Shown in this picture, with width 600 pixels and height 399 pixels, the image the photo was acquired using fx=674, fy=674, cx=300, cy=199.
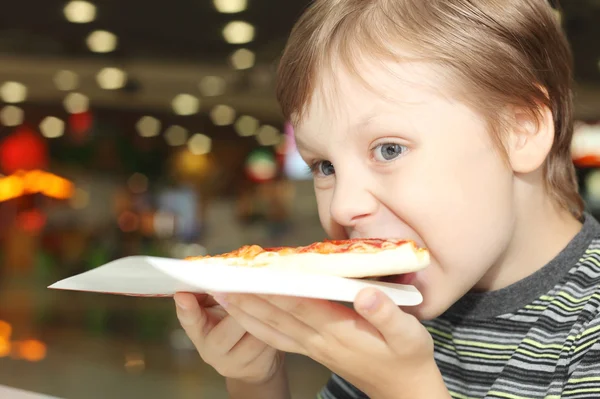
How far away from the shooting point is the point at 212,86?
45.6ft

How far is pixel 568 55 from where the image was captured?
1393 millimetres

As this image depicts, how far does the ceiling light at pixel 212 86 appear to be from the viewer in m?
13.3

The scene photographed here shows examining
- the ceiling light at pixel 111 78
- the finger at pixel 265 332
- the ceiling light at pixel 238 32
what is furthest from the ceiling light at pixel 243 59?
the finger at pixel 265 332

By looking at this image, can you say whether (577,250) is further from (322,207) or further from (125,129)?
(125,129)

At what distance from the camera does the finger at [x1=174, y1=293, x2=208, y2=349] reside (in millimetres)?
1062

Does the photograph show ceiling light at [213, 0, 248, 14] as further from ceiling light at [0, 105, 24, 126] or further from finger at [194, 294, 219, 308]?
ceiling light at [0, 105, 24, 126]

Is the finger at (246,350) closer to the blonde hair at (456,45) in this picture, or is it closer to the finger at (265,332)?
the finger at (265,332)

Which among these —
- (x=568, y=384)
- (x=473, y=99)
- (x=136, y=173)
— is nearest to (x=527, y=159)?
(x=473, y=99)

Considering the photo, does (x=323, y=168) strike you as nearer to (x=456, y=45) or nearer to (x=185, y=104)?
(x=456, y=45)

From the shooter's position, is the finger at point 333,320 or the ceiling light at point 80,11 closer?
the finger at point 333,320

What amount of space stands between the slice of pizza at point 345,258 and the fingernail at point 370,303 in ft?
0.32

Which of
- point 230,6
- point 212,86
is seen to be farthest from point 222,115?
point 230,6

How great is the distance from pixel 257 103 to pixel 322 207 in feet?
48.5

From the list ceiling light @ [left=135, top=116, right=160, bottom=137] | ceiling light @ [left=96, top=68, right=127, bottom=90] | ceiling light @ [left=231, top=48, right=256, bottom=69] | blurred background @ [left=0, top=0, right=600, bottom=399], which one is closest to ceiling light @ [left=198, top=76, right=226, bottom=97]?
blurred background @ [left=0, top=0, right=600, bottom=399]
